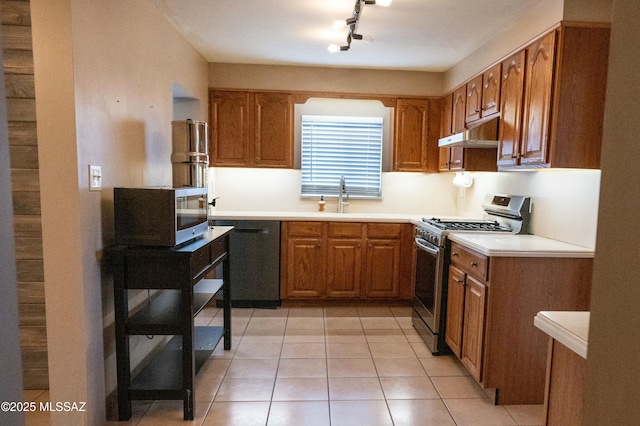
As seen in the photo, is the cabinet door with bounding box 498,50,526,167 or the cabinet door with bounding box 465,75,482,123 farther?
the cabinet door with bounding box 465,75,482,123

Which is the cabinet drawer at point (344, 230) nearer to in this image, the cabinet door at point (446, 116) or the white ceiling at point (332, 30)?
the cabinet door at point (446, 116)

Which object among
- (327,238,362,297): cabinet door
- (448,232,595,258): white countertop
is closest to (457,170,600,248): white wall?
(448,232,595,258): white countertop

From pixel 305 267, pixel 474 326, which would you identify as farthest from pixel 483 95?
pixel 305 267

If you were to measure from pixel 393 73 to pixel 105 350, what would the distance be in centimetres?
358

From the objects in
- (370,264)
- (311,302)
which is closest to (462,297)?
(370,264)

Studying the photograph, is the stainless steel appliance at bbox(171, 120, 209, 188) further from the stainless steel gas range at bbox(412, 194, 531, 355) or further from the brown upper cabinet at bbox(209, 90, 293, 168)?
the stainless steel gas range at bbox(412, 194, 531, 355)

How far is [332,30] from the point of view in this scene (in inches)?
114

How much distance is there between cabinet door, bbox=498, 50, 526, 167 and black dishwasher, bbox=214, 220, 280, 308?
2.10 m

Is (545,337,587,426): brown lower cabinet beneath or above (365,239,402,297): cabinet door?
above

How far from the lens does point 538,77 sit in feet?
7.51

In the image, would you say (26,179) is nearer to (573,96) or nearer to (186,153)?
(186,153)

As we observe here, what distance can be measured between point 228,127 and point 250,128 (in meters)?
0.23

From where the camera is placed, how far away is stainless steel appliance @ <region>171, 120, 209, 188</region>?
2.38 m

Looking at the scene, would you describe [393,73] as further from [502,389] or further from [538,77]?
[502,389]
